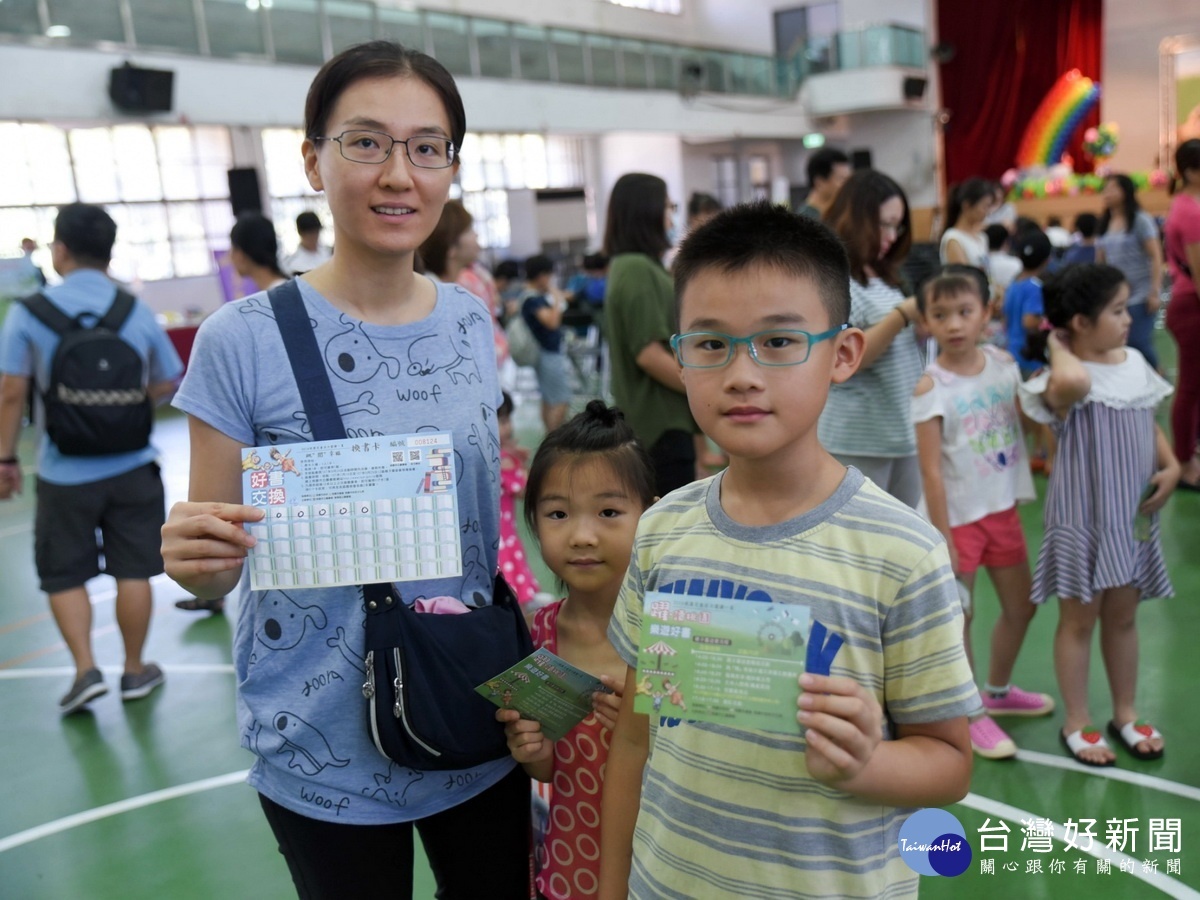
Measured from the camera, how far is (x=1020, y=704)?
3260 mm

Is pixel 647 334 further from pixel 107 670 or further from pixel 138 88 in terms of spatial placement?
pixel 138 88

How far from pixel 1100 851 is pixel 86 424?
3.52 m

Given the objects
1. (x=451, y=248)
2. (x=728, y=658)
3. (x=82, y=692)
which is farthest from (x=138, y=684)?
(x=728, y=658)

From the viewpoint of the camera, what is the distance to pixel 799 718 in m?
1.03

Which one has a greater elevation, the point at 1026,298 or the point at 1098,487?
the point at 1026,298

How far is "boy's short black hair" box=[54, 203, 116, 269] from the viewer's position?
3.66m

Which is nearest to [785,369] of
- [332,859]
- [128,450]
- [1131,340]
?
[332,859]

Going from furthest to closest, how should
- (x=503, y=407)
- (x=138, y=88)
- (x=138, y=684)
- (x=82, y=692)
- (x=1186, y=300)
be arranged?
(x=138, y=88), (x=1186, y=300), (x=138, y=684), (x=82, y=692), (x=503, y=407)

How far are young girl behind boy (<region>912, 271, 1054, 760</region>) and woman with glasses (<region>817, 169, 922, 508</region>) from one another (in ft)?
0.22

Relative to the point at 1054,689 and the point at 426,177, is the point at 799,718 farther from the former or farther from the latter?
the point at 1054,689

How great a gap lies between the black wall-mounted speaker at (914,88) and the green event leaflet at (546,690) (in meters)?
21.5

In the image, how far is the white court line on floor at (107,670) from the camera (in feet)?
14.0

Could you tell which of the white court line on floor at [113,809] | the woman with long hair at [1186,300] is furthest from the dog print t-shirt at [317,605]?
the woman with long hair at [1186,300]

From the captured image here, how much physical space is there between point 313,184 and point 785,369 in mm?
799
